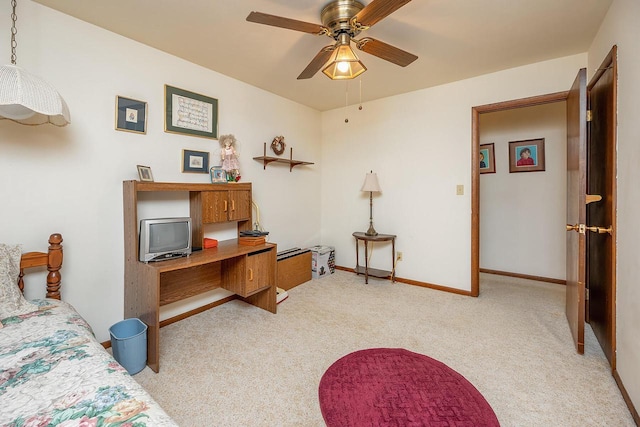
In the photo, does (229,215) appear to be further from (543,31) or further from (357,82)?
(543,31)

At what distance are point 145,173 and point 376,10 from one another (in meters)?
2.00

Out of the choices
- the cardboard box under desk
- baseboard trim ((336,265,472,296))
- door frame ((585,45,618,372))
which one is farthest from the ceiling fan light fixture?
baseboard trim ((336,265,472,296))

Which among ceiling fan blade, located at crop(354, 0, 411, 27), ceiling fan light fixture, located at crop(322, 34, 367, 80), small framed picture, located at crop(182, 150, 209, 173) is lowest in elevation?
small framed picture, located at crop(182, 150, 209, 173)

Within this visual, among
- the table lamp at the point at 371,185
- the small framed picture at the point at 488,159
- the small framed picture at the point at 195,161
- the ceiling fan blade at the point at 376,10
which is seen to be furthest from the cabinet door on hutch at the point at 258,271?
the small framed picture at the point at 488,159

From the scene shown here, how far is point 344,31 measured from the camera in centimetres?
183

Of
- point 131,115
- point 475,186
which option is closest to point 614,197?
point 475,186

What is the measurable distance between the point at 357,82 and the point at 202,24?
1712mm

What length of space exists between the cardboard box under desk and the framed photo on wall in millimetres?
1608

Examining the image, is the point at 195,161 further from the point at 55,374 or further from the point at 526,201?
the point at 526,201

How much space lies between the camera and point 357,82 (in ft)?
10.6

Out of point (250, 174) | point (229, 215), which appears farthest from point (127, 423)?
point (250, 174)

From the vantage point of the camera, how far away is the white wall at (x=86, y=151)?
182 cm

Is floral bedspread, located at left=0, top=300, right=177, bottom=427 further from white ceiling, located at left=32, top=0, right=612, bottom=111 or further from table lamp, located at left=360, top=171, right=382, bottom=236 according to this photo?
table lamp, located at left=360, top=171, right=382, bottom=236

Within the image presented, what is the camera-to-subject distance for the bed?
853 mm
